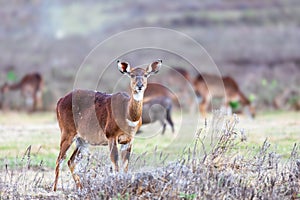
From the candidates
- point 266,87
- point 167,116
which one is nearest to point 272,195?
point 167,116

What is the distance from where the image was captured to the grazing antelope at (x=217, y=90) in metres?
27.6

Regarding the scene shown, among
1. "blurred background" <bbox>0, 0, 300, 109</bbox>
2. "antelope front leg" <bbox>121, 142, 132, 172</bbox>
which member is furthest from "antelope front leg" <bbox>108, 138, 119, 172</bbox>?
"blurred background" <bbox>0, 0, 300, 109</bbox>

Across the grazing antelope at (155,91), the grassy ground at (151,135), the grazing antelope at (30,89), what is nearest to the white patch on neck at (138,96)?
the grassy ground at (151,135)

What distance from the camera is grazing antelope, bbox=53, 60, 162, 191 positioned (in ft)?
38.9

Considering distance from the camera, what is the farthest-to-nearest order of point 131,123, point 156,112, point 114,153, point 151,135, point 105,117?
point 156,112, point 151,135, point 105,117, point 131,123, point 114,153

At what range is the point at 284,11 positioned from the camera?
161ft

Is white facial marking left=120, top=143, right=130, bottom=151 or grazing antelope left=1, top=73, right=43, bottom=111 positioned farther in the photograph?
grazing antelope left=1, top=73, right=43, bottom=111

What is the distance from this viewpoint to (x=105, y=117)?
40.7ft

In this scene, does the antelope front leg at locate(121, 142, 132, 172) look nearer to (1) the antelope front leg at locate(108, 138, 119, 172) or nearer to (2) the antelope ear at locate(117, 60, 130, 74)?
(1) the antelope front leg at locate(108, 138, 119, 172)

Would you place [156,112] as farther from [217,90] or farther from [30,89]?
[30,89]

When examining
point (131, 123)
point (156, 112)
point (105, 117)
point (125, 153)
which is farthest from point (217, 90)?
point (125, 153)

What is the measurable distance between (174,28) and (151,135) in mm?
25333

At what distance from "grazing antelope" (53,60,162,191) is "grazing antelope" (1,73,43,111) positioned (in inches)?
627

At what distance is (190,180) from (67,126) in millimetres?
3108
